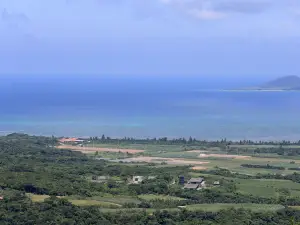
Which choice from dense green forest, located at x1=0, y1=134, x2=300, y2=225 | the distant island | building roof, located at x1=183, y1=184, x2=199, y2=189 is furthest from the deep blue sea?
the distant island

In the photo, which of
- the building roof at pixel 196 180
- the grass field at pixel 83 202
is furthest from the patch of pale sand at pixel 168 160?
the grass field at pixel 83 202

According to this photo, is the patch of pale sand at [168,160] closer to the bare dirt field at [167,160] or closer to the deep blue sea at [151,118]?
the bare dirt field at [167,160]

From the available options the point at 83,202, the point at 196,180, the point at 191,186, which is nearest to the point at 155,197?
the point at 191,186

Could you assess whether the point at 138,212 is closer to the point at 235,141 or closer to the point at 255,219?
the point at 255,219

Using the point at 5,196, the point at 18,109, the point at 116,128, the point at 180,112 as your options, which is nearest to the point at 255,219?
the point at 5,196

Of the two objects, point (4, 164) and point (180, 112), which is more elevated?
point (180, 112)

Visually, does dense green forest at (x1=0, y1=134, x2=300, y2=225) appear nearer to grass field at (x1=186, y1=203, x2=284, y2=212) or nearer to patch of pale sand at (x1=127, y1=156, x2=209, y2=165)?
grass field at (x1=186, y1=203, x2=284, y2=212)

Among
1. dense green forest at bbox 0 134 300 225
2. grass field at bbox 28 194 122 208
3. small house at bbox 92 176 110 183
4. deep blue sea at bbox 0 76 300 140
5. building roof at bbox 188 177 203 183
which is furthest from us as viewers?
deep blue sea at bbox 0 76 300 140

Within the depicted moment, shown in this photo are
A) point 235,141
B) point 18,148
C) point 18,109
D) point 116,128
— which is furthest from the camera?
point 18,109

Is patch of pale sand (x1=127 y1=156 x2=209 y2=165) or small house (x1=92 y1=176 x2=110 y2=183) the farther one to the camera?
patch of pale sand (x1=127 y1=156 x2=209 y2=165)

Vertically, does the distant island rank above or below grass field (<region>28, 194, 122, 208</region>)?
above
